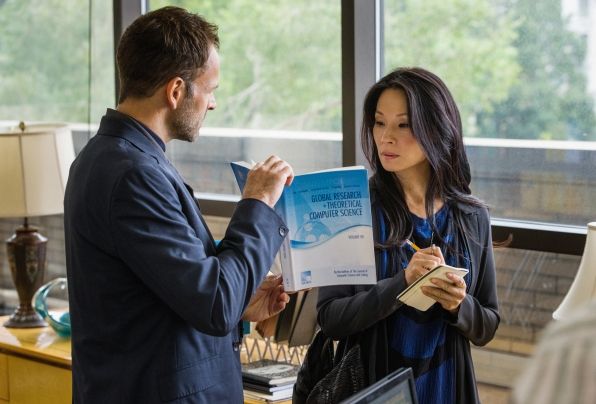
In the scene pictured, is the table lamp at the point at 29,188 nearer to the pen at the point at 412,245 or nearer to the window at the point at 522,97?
the window at the point at 522,97

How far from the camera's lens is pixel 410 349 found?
195 cm

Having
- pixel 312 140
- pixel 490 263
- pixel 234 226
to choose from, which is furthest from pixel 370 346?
pixel 312 140

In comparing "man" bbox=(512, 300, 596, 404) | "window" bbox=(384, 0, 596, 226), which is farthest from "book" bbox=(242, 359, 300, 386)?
"man" bbox=(512, 300, 596, 404)

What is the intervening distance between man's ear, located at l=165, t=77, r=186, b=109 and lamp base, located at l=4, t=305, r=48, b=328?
1.89 m

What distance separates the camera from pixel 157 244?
152 centimetres

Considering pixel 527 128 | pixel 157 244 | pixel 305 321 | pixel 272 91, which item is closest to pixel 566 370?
pixel 157 244

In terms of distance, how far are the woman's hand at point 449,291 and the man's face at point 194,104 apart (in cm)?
58

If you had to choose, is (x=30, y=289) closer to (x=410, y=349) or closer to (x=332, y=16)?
(x=332, y=16)

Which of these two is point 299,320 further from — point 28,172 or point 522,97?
point 28,172

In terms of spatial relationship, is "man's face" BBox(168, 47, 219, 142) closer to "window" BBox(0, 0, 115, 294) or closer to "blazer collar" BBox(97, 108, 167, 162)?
"blazer collar" BBox(97, 108, 167, 162)

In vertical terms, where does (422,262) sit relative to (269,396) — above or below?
above

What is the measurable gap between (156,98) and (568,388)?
130 cm

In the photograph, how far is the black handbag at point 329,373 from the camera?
6.30ft

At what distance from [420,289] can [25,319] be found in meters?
1.96
